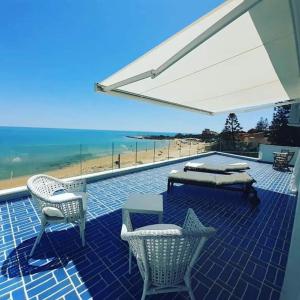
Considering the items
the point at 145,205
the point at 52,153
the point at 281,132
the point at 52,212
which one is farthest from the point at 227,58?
the point at 52,153

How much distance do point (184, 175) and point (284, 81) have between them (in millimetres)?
3253

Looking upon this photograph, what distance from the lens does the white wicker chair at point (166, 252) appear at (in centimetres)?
167

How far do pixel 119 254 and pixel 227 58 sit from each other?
333 centimetres

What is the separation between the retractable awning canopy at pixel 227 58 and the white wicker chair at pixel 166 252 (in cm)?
184

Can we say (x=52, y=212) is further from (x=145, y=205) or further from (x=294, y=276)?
(x=294, y=276)

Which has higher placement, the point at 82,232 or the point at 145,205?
the point at 145,205

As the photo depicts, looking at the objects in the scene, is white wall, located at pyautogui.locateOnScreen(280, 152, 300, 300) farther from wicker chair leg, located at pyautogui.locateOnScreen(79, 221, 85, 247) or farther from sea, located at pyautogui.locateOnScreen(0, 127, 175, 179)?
sea, located at pyautogui.locateOnScreen(0, 127, 175, 179)

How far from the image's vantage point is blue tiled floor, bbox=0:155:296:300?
2.20 m

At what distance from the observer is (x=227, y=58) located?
281 centimetres

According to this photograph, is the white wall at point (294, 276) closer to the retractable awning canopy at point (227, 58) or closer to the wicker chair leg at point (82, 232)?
the retractable awning canopy at point (227, 58)

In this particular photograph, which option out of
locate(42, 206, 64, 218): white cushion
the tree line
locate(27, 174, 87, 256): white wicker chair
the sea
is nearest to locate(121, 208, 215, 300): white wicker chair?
locate(27, 174, 87, 256): white wicker chair

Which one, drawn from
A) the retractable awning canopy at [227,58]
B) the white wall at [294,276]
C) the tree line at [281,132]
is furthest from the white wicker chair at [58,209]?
the tree line at [281,132]

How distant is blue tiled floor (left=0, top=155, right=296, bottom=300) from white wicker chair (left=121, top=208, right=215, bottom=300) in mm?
326

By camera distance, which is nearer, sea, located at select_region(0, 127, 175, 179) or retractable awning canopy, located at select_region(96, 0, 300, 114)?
retractable awning canopy, located at select_region(96, 0, 300, 114)
